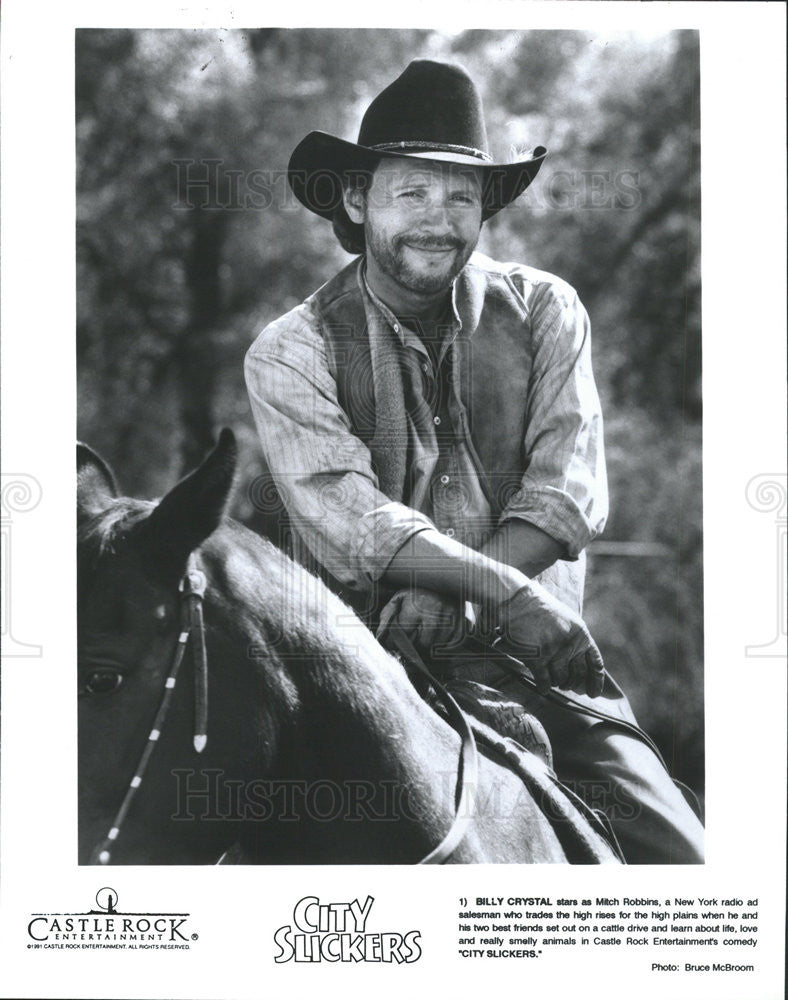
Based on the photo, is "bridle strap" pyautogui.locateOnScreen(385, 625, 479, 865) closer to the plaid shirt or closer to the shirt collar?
the plaid shirt

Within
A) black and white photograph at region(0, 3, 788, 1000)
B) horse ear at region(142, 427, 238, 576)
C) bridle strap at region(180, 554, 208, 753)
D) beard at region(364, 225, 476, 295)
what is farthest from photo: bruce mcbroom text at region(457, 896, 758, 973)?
beard at region(364, 225, 476, 295)

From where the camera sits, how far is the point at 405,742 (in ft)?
10.4

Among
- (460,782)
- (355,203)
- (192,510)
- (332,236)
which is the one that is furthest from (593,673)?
(332,236)

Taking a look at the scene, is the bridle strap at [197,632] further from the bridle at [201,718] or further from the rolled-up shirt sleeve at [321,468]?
the rolled-up shirt sleeve at [321,468]

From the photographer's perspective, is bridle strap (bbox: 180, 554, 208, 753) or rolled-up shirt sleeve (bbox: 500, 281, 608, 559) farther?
rolled-up shirt sleeve (bbox: 500, 281, 608, 559)

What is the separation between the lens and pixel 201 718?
316cm

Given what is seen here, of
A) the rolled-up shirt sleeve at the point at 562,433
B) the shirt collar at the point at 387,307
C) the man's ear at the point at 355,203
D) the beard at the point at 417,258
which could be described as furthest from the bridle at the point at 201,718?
the man's ear at the point at 355,203

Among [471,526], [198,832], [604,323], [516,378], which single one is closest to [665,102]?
[604,323]

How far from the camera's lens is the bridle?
→ 10.2 ft

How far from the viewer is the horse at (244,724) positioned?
10.3 feet

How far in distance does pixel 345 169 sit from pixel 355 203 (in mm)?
98

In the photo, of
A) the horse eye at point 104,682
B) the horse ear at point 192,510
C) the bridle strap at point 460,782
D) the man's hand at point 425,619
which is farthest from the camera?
the man's hand at point 425,619

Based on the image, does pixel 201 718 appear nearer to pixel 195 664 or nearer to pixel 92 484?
pixel 195 664

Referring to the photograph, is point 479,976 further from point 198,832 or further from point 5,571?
point 5,571
